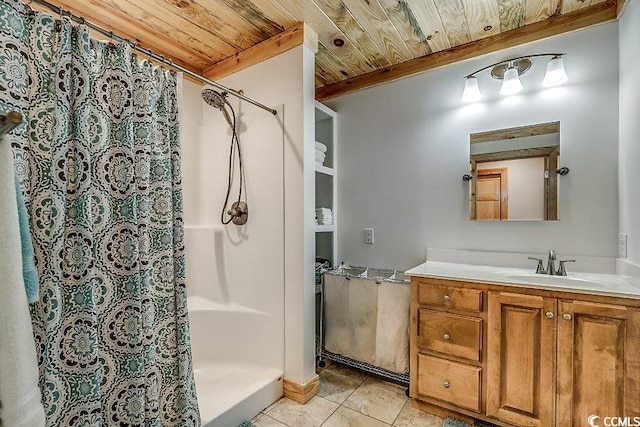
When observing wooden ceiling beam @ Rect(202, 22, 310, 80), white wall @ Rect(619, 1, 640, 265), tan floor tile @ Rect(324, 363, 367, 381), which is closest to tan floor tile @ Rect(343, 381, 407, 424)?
tan floor tile @ Rect(324, 363, 367, 381)

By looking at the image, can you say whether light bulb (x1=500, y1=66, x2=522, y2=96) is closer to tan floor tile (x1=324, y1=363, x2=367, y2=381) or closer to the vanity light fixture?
the vanity light fixture

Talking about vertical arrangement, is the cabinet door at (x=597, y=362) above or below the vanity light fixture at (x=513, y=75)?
below

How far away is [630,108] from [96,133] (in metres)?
2.52

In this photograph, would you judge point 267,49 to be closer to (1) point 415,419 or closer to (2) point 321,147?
(2) point 321,147

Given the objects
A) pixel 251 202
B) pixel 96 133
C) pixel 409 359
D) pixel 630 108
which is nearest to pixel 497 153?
pixel 630 108

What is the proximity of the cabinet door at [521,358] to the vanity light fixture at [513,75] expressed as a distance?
1.34m

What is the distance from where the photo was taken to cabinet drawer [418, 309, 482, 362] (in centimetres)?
162

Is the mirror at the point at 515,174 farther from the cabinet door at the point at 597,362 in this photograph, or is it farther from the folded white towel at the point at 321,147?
the folded white towel at the point at 321,147

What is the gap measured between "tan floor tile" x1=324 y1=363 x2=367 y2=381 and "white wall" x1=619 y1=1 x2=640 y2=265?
5.74ft

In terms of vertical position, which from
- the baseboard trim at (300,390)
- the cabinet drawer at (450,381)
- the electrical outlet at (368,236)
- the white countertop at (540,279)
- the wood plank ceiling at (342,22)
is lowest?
the baseboard trim at (300,390)

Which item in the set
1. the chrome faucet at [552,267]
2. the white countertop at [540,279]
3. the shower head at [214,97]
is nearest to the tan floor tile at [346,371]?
the white countertop at [540,279]

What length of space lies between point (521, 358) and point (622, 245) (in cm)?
86

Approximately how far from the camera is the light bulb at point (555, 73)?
5.92 ft
